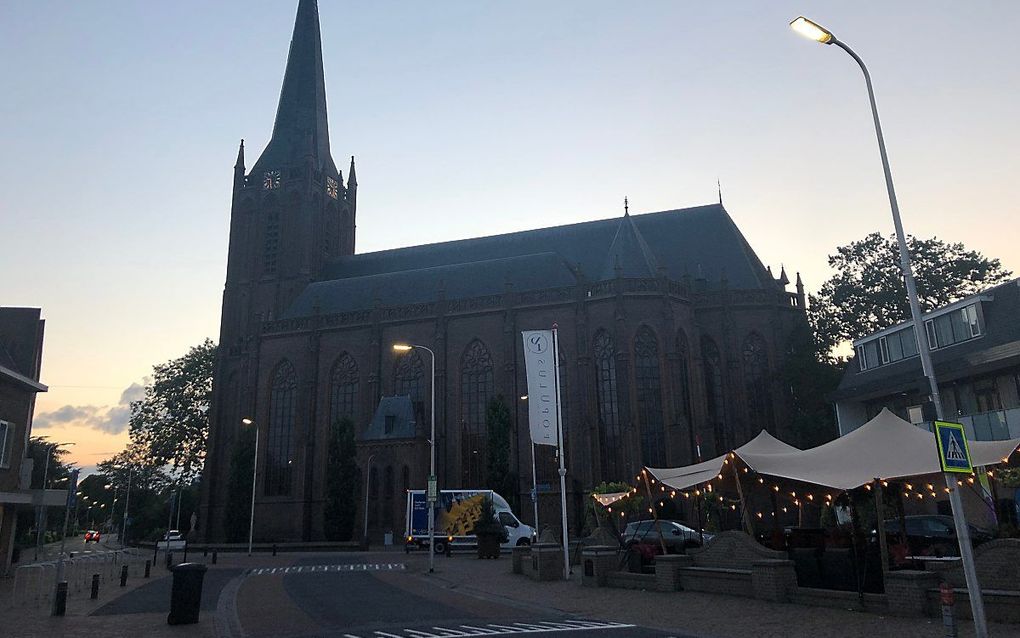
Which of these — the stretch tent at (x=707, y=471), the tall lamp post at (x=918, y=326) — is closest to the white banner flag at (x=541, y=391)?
the stretch tent at (x=707, y=471)

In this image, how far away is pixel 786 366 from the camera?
4981cm

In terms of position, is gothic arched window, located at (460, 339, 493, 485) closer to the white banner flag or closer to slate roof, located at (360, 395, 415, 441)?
slate roof, located at (360, 395, 415, 441)

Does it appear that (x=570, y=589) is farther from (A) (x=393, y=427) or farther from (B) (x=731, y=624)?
(A) (x=393, y=427)

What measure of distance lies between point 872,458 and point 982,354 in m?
18.1

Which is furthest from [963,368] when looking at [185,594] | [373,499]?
[373,499]

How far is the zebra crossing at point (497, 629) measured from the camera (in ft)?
42.1

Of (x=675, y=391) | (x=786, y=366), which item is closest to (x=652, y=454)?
(x=675, y=391)

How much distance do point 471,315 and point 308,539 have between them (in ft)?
65.0

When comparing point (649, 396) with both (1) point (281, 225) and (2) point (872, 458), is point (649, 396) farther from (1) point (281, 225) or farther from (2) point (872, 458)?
(1) point (281, 225)

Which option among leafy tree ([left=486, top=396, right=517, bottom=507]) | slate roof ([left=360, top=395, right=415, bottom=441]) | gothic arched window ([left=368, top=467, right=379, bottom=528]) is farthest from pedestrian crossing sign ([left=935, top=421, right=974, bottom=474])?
gothic arched window ([left=368, top=467, right=379, bottom=528])

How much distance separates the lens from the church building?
161ft

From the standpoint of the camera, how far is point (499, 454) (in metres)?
47.6

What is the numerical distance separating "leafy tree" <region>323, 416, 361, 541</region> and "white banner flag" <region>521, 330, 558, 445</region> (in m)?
27.1

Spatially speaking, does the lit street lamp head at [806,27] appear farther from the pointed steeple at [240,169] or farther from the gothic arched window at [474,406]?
the pointed steeple at [240,169]
